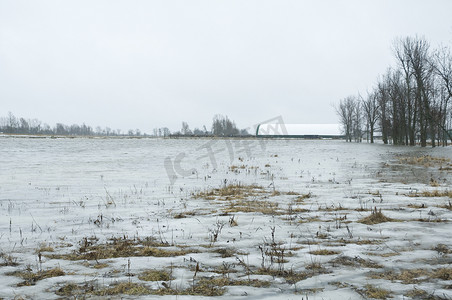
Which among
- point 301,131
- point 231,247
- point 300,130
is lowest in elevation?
point 231,247

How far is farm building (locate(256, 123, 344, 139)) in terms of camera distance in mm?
134625

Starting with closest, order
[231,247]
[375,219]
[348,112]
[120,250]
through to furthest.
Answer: [120,250]
[231,247]
[375,219]
[348,112]

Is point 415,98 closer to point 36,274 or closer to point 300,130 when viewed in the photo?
point 36,274

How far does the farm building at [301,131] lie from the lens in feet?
442

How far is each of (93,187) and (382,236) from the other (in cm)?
975

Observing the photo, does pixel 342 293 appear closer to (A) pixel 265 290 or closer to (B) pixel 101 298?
(A) pixel 265 290

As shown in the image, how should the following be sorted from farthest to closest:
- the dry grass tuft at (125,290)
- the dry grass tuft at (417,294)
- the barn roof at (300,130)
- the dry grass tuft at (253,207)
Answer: the barn roof at (300,130)
the dry grass tuft at (253,207)
the dry grass tuft at (125,290)
the dry grass tuft at (417,294)

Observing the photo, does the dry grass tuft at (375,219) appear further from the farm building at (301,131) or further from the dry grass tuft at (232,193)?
the farm building at (301,131)

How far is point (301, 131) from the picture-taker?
5709 inches

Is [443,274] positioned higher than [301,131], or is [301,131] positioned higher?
[301,131]

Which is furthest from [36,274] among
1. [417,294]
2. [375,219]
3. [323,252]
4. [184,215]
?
[375,219]

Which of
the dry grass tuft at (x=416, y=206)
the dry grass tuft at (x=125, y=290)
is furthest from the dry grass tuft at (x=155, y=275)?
the dry grass tuft at (x=416, y=206)

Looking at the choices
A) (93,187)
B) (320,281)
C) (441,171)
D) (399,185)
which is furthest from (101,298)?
(441,171)

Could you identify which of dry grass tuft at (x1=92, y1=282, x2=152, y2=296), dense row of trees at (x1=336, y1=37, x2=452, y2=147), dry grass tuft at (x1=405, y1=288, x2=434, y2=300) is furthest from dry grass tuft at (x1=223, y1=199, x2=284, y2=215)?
dense row of trees at (x1=336, y1=37, x2=452, y2=147)
